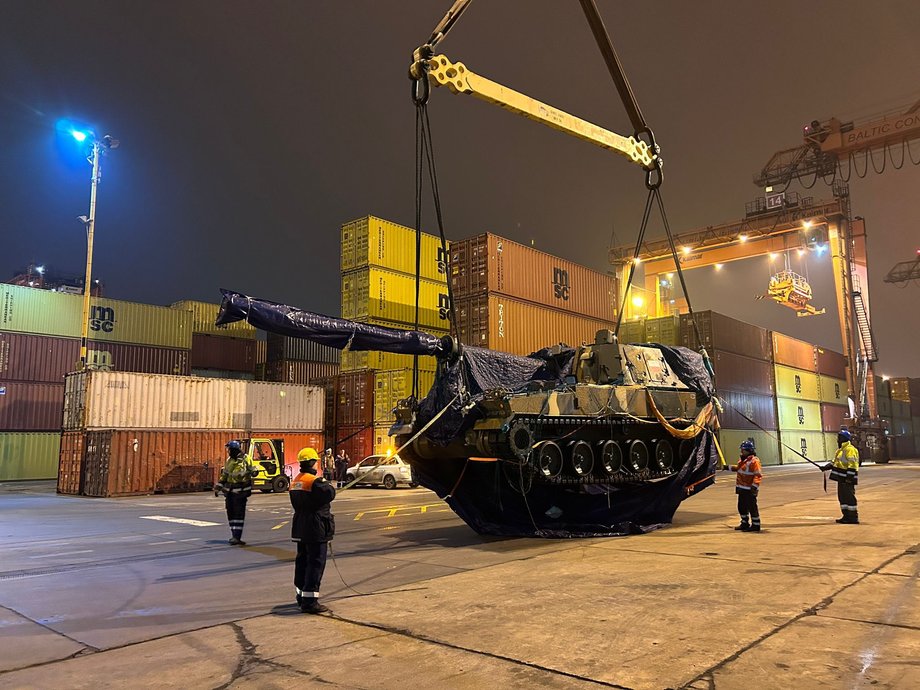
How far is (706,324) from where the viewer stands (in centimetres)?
3994

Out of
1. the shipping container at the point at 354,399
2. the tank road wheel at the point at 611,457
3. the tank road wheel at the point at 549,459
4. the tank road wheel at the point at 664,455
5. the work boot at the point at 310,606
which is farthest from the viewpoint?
the shipping container at the point at 354,399

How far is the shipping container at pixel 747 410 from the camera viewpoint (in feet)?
133

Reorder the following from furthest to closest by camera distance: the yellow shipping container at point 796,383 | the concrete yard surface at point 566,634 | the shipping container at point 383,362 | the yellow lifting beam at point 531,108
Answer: the yellow shipping container at point 796,383, the shipping container at point 383,362, the yellow lifting beam at point 531,108, the concrete yard surface at point 566,634

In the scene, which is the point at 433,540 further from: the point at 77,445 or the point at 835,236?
the point at 835,236

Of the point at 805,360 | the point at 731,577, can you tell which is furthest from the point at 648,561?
the point at 805,360

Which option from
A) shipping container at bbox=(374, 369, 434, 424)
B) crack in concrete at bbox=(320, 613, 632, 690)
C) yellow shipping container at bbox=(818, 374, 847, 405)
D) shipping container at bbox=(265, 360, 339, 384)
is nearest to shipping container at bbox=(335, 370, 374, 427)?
shipping container at bbox=(374, 369, 434, 424)

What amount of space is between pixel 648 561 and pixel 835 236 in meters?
41.7

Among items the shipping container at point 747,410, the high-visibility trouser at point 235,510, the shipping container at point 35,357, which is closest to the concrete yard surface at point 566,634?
the high-visibility trouser at point 235,510

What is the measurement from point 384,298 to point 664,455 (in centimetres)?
1886

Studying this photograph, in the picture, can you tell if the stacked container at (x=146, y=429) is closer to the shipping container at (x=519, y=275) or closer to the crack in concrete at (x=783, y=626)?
the shipping container at (x=519, y=275)

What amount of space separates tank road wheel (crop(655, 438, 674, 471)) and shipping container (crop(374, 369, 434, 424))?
55.0 feet

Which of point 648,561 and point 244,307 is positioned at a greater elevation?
point 244,307

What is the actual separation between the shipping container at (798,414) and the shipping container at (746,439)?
5.33 ft

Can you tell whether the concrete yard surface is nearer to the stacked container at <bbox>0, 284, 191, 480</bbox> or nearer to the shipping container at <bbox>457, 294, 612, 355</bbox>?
the shipping container at <bbox>457, 294, 612, 355</bbox>
